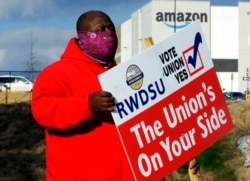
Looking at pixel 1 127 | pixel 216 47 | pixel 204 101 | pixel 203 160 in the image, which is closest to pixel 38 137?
pixel 1 127

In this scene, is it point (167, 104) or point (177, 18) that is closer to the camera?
point (167, 104)

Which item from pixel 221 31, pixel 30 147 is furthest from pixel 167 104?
pixel 221 31

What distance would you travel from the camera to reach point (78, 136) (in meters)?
3.88

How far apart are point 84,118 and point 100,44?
1.29 ft

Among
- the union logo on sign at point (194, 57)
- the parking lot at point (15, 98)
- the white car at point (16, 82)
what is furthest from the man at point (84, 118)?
the white car at point (16, 82)

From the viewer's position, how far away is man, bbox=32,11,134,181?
3795 mm

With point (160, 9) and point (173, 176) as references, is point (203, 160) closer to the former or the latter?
point (173, 176)

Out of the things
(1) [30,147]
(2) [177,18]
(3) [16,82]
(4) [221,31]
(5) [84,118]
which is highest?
(5) [84,118]

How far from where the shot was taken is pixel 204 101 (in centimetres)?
427

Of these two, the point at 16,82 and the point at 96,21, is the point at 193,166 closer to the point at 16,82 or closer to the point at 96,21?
the point at 96,21

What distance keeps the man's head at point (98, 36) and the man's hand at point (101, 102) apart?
248 mm

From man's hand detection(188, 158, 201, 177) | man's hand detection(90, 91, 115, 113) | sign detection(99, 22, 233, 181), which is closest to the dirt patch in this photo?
man's hand detection(188, 158, 201, 177)

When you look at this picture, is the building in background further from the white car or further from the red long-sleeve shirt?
the red long-sleeve shirt

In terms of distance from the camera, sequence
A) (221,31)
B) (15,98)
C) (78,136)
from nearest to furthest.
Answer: (78,136), (15,98), (221,31)
